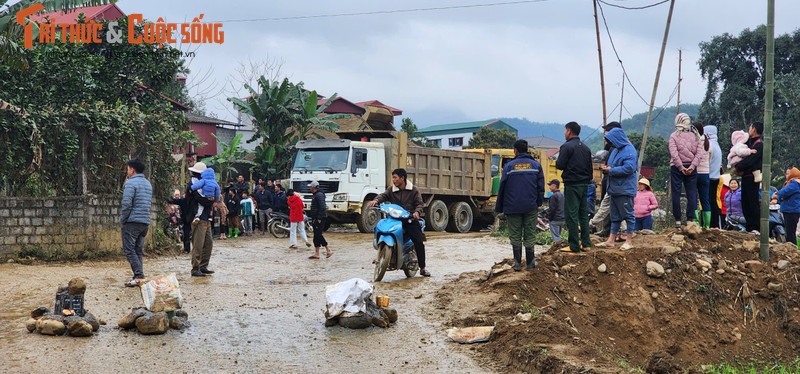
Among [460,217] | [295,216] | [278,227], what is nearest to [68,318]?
[295,216]

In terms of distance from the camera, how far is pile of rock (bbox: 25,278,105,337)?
310 inches

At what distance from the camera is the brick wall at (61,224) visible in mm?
14148

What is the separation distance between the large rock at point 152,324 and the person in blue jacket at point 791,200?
9.87 meters

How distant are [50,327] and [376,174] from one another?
15.1 m

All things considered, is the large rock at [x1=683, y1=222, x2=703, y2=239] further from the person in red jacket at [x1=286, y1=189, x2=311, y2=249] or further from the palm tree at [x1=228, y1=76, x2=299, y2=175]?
the palm tree at [x1=228, y1=76, x2=299, y2=175]

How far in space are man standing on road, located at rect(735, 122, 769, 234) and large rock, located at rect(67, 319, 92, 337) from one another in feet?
30.2

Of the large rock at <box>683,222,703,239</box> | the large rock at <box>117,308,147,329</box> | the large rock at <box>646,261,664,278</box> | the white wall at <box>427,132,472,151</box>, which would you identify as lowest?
the large rock at <box>117,308,147,329</box>

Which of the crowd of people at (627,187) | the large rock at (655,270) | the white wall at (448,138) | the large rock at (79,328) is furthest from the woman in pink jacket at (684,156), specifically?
the white wall at (448,138)

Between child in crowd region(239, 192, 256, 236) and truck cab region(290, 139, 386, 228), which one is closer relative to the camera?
truck cab region(290, 139, 386, 228)

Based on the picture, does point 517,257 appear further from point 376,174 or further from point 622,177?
point 376,174

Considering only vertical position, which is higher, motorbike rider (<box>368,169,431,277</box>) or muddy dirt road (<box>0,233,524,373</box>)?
motorbike rider (<box>368,169,431,277</box>)

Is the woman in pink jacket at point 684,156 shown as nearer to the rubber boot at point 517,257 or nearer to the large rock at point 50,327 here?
the rubber boot at point 517,257

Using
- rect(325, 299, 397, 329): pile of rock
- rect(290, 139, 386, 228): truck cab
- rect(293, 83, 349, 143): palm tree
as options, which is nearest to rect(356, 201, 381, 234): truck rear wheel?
rect(290, 139, 386, 228): truck cab

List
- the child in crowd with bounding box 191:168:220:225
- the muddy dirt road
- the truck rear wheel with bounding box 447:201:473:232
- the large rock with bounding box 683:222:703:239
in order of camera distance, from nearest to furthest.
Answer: the muddy dirt road, the large rock with bounding box 683:222:703:239, the child in crowd with bounding box 191:168:220:225, the truck rear wheel with bounding box 447:201:473:232
